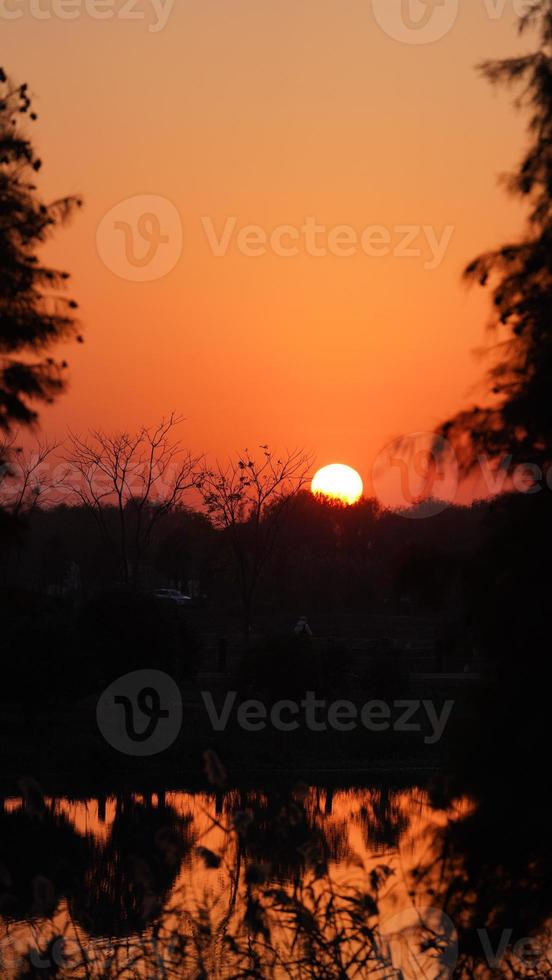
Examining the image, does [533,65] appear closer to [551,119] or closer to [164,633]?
[551,119]

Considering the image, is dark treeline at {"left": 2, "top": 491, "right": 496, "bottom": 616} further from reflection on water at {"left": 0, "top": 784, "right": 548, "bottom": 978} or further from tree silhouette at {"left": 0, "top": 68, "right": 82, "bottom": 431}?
tree silhouette at {"left": 0, "top": 68, "right": 82, "bottom": 431}

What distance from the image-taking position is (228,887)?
17.3 metres

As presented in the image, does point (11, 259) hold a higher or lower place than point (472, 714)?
higher

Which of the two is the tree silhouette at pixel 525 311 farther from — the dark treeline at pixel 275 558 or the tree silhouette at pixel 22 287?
the dark treeline at pixel 275 558

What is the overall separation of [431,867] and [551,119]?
651cm

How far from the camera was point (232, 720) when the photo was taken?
34.2m

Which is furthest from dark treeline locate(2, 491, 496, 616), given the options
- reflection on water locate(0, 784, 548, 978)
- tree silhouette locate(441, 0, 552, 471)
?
tree silhouette locate(441, 0, 552, 471)

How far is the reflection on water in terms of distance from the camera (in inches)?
395

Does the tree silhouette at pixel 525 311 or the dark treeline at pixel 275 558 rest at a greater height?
the dark treeline at pixel 275 558

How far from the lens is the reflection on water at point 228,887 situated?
1003cm

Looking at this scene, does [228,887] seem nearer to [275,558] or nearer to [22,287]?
[22,287]

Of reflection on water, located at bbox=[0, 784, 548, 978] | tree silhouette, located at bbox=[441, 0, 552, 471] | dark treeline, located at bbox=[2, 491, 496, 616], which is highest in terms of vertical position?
dark treeline, located at bbox=[2, 491, 496, 616]

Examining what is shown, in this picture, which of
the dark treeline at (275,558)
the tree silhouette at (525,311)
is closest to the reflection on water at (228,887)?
the tree silhouette at (525,311)

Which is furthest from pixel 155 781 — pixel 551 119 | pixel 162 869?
pixel 551 119
